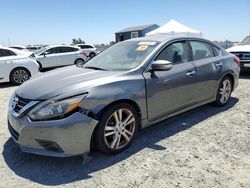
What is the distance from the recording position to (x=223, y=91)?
528cm

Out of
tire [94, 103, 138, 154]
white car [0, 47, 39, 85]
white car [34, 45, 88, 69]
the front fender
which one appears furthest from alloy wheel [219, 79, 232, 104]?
white car [34, 45, 88, 69]

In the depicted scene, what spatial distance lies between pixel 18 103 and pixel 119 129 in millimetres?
1332

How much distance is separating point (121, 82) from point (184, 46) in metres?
Result: 1.66

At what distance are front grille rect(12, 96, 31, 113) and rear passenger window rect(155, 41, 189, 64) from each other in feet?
6.47

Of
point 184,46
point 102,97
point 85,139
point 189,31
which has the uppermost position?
point 189,31

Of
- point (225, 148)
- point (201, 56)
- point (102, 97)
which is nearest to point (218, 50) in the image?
point (201, 56)

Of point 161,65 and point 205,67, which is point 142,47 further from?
point 205,67

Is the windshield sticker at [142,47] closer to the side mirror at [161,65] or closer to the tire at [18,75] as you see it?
the side mirror at [161,65]

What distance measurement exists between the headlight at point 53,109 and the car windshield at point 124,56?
1053mm

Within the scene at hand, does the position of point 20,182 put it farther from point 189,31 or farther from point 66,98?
point 189,31

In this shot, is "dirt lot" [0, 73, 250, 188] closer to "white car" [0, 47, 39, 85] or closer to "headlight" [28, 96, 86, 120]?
"headlight" [28, 96, 86, 120]

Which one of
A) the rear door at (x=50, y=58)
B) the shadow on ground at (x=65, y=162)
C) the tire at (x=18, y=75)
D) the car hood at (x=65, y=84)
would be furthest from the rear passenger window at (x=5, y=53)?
the car hood at (x=65, y=84)

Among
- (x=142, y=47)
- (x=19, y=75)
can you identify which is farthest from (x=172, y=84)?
(x=19, y=75)

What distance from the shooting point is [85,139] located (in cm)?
304
